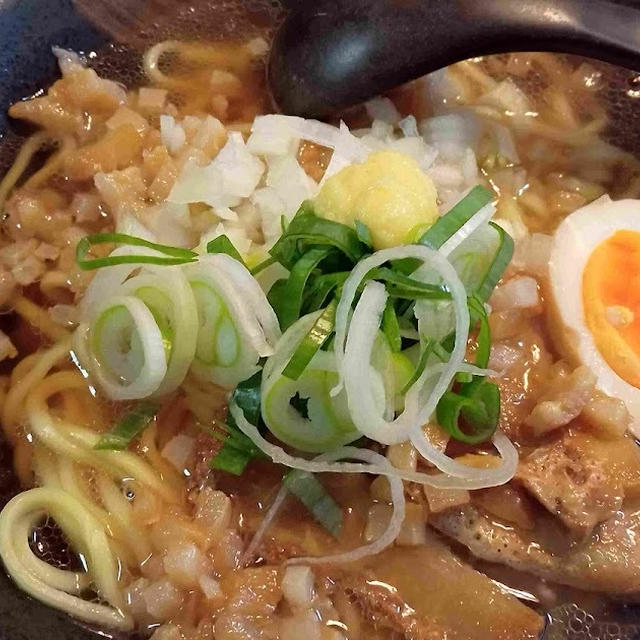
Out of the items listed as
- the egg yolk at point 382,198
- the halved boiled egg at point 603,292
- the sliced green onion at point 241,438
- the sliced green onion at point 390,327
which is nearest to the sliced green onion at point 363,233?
the egg yolk at point 382,198

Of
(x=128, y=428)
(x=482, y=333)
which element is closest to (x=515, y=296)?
(x=482, y=333)

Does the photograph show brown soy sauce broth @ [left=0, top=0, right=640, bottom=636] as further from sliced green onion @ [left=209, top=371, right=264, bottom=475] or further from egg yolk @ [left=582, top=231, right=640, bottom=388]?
egg yolk @ [left=582, top=231, right=640, bottom=388]

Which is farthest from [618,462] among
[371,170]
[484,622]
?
[371,170]

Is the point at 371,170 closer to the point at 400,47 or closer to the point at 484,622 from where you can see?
the point at 400,47

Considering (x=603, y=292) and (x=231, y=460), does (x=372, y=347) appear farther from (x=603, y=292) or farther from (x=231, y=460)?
(x=603, y=292)

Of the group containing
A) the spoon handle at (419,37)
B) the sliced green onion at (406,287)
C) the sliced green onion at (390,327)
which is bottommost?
the sliced green onion at (390,327)

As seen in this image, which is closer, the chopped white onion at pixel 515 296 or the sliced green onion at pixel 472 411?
the sliced green onion at pixel 472 411

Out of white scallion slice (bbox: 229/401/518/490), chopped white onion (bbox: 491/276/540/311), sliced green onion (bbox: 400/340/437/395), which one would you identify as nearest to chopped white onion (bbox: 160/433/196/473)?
white scallion slice (bbox: 229/401/518/490)

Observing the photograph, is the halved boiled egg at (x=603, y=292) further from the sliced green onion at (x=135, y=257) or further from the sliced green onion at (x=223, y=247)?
the sliced green onion at (x=135, y=257)
